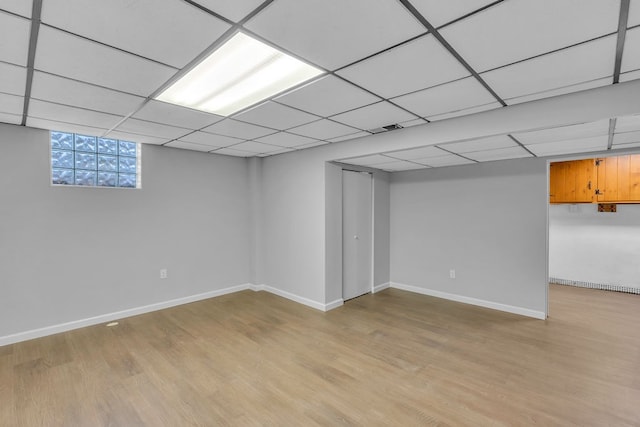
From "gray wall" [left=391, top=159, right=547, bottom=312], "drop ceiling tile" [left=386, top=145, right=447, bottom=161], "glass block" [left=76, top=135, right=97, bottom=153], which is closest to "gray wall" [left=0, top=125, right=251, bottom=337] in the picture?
"glass block" [left=76, top=135, right=97, bottom=153]

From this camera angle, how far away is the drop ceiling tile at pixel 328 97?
6.70ft

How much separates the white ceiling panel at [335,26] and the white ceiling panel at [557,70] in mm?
838

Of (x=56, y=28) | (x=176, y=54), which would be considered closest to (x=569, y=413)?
(x=176, y=54)

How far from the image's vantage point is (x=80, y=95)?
7.39ft

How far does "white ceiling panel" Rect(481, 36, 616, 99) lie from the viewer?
1.59 meters

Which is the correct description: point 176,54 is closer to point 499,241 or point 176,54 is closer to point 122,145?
point 122,145

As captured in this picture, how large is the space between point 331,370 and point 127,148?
3.86 meters

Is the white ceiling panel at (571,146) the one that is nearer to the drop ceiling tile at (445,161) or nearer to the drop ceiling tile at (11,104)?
the drop ceiling tile at (445,161)

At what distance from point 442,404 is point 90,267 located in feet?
13.6

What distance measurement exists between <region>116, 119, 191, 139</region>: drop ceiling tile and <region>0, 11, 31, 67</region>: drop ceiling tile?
1.21m

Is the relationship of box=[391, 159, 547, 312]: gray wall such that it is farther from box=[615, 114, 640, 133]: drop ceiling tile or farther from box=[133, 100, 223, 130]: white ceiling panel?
box=[133, 100, 223, 130]: white ceiling panel

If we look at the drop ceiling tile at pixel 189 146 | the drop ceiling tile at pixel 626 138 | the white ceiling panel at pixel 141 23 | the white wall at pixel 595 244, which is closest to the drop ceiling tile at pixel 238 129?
the drop ceiling tile at pixel 189 146

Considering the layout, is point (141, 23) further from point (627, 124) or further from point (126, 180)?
point (627, 124)

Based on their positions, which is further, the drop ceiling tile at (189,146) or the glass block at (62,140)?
the drop ceiling tile at (189,146)
